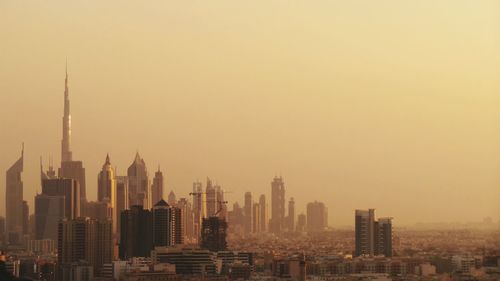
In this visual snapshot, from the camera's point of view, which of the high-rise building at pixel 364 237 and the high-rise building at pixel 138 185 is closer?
the high-rise building at pixel 364 237

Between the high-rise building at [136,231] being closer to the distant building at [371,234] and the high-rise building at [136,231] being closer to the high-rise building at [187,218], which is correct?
the high-rise building at [187,218]

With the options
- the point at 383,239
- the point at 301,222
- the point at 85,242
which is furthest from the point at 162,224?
the point at 383,239

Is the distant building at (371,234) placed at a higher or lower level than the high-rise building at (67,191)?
lower

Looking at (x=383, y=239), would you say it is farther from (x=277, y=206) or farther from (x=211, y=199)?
(x=211, y=199)

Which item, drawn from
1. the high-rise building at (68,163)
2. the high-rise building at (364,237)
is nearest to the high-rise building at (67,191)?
the high-rise building at (68,163)

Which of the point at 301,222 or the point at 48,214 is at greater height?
the point at 48,214

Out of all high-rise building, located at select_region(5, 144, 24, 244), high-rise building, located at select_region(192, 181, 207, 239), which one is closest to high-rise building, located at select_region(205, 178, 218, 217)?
high-rise building, located at select_region(192, 181, 207, 239)

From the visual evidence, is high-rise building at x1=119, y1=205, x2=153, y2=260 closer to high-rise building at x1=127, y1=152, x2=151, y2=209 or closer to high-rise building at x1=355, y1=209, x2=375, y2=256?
high-rise building at x1=127, y1=152, x2=151, y2=209
